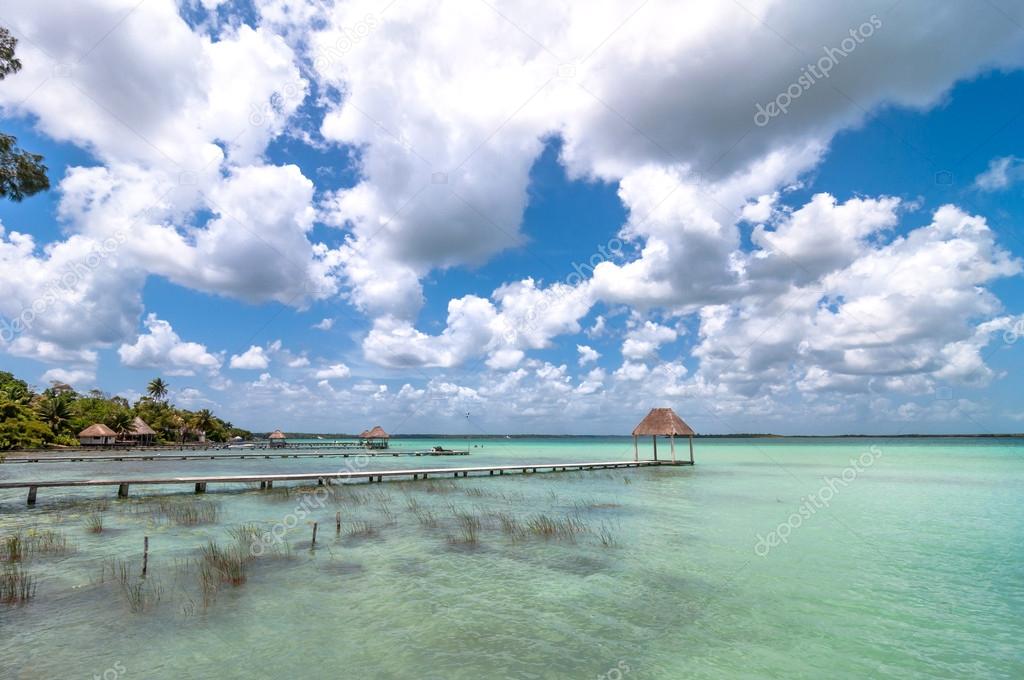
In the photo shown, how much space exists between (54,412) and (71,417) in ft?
11.5

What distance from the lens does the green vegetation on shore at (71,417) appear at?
5484 cm

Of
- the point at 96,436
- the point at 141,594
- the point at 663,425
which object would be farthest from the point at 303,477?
the point at 96,436

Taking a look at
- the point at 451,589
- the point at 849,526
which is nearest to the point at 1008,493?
the point at 849,526

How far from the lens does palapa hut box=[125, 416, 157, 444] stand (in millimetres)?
71625

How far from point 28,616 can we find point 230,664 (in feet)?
14.9

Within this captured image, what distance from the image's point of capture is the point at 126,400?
99438 millimetres

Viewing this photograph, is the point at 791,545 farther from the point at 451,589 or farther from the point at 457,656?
the point at 457,656

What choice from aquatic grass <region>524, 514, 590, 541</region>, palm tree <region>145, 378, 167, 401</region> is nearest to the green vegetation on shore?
palm tree <region>145, 378, 167, 401</region>

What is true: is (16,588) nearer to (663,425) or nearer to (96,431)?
(663,425)

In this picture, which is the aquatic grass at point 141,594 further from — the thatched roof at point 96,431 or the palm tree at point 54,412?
the palm tree at point 54,412

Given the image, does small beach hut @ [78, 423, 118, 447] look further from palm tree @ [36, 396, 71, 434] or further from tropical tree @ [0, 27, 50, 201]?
tropical tree @ [0, 27, 50, 201]

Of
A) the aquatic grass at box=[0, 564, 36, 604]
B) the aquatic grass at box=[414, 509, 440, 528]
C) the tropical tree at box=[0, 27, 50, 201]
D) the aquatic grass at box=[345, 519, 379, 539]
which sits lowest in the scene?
the aquatic grass at box=[414, 509, 440, 528]

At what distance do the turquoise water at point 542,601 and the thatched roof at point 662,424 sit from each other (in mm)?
21595

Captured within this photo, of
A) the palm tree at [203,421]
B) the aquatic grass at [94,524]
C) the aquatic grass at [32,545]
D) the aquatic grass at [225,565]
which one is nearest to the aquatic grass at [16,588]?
the aquatic grass at [32,545]
